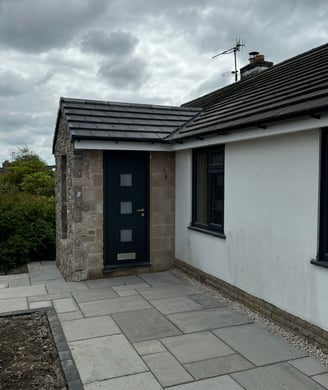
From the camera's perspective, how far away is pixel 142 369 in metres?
4.21

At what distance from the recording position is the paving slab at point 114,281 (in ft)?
25.3

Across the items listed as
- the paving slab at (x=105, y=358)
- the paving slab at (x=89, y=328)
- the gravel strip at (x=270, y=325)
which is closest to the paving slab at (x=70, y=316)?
the paving slab at (x=89, y=328)

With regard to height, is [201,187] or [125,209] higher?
[201,187]

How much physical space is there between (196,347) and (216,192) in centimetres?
330

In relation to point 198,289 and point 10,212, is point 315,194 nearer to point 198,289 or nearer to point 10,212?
point 198,289

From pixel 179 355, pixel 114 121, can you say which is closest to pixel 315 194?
pixel 179 355

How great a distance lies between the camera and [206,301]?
6.60 m

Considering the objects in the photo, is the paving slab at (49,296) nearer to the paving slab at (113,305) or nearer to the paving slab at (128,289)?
the paving slab at (113,305)

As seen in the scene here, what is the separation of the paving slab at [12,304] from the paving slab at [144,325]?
1.67 m

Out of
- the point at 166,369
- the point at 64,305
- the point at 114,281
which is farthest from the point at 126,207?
the point at 166,369

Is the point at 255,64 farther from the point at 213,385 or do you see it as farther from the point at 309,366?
the point at 213,385

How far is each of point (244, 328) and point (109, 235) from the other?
3782 mm

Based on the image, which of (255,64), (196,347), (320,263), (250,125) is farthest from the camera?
(255,64)

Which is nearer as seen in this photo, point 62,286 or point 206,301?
point 206,301
